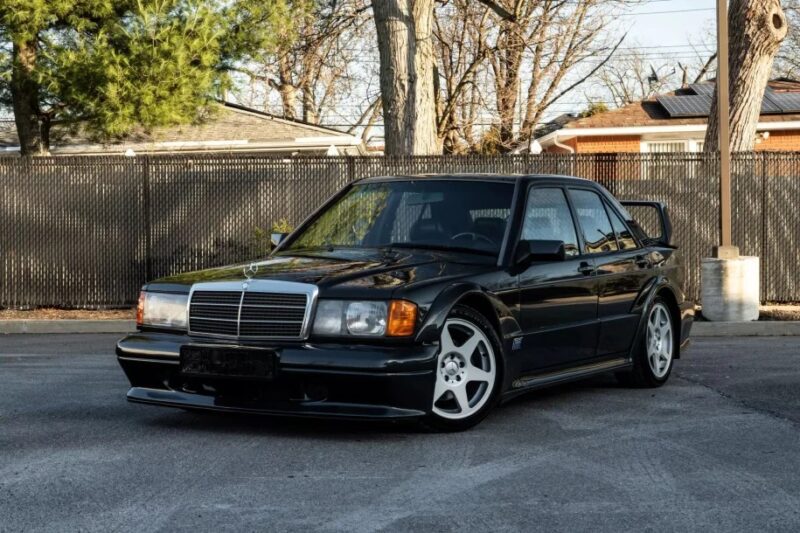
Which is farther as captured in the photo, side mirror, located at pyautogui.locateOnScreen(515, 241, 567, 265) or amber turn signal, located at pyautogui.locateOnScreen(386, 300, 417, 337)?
side mirror, located at pyautogui.locateOnScreen(515, 241, 567, 265)

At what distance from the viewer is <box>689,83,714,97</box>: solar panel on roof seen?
108ft

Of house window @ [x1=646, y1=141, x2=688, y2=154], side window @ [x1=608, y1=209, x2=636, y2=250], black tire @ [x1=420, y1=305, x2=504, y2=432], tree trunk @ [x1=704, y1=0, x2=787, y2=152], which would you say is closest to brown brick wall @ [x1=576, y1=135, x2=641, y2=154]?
house window @ [x1=646, y1=141, x2=688, y2=154]

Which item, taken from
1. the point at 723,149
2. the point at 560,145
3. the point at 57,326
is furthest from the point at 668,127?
the point at 57,326

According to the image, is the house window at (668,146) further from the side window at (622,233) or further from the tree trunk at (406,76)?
the side window at (622,233)

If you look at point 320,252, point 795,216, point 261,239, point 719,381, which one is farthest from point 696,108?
point 320,252

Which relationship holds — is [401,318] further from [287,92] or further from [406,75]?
[287,92]

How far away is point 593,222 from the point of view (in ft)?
28.1

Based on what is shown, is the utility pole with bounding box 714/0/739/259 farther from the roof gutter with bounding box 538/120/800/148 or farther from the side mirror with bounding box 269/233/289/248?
the roof gutter with bounding box 538/120/800/148

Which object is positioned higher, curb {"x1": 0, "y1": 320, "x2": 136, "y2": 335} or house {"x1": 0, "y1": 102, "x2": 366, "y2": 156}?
house {"x1": 0, "y1": 102, "x2": 366, "y2": 156}

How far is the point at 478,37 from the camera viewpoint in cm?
3003

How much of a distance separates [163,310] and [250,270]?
1.81 feet

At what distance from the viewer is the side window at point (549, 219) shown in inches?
307

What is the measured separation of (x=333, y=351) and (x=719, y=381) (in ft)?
13.7

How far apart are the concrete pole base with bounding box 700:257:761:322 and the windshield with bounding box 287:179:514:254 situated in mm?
7553
